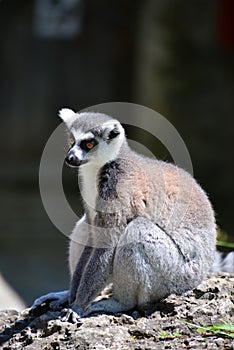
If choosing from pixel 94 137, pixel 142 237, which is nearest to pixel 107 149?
pixel 94 137

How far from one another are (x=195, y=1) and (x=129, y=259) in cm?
1012

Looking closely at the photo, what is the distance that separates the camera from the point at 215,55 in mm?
15227

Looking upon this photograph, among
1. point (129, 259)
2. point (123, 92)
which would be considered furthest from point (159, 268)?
point (123, 92)

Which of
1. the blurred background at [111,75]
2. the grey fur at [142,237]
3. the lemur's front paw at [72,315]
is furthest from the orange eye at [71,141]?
the blurred background at [111,75]

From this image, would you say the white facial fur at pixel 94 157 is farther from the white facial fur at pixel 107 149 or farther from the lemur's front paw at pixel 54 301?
the lemur's front paw at pixel 54 301

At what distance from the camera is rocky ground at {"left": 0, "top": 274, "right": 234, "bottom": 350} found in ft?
16.8

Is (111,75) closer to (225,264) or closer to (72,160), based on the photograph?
(225,264)

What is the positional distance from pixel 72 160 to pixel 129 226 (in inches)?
24.8

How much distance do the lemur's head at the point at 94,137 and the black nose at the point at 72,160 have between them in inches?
1.0

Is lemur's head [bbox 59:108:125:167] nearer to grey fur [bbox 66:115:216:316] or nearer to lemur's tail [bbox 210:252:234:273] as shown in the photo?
grey fur [bbox 66:115:216:316]

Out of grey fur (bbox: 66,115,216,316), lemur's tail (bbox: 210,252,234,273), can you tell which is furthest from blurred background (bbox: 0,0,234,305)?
grey fur (bbox: 66,115,216,316)

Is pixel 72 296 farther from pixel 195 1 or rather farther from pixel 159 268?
pixel 195 1

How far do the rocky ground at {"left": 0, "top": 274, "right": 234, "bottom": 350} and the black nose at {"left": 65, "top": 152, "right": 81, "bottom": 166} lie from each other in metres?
1.07

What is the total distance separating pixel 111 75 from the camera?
16.4m
